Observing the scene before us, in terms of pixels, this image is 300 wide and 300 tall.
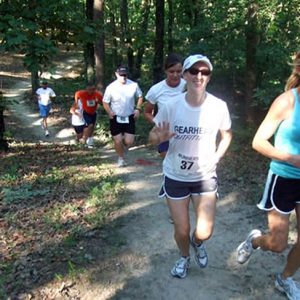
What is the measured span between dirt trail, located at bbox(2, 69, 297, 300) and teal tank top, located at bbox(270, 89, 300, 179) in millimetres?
1404

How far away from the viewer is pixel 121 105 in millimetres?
8891

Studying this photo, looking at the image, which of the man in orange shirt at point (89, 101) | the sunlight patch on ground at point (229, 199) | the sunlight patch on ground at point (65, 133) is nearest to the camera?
the sunlight patch on ground at point (229, 199)

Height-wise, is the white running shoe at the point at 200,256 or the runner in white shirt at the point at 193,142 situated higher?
the runner in white shirt at the point at 193,142

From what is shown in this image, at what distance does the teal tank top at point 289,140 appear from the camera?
3467 millimetres

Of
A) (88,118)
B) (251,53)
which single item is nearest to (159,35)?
(88,118)

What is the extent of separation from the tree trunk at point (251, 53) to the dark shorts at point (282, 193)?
611cm

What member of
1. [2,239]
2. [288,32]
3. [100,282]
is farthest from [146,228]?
[288,32]

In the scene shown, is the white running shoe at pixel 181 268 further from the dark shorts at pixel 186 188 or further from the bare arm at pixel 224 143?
the bare arm at pixel 224 143

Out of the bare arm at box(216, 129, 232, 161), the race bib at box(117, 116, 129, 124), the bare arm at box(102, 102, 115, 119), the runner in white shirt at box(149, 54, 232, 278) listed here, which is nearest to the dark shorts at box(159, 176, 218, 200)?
the runner in white shirt at box(149, 54, 232, 278)

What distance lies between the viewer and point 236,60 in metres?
12.0

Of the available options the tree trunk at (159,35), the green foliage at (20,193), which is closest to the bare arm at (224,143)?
the green foliage at (20,193)

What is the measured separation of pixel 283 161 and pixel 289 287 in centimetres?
140

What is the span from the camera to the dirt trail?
14.5ft

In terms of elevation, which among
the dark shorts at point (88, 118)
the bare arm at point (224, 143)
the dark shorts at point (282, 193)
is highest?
the bare arm at point (224, 143)
